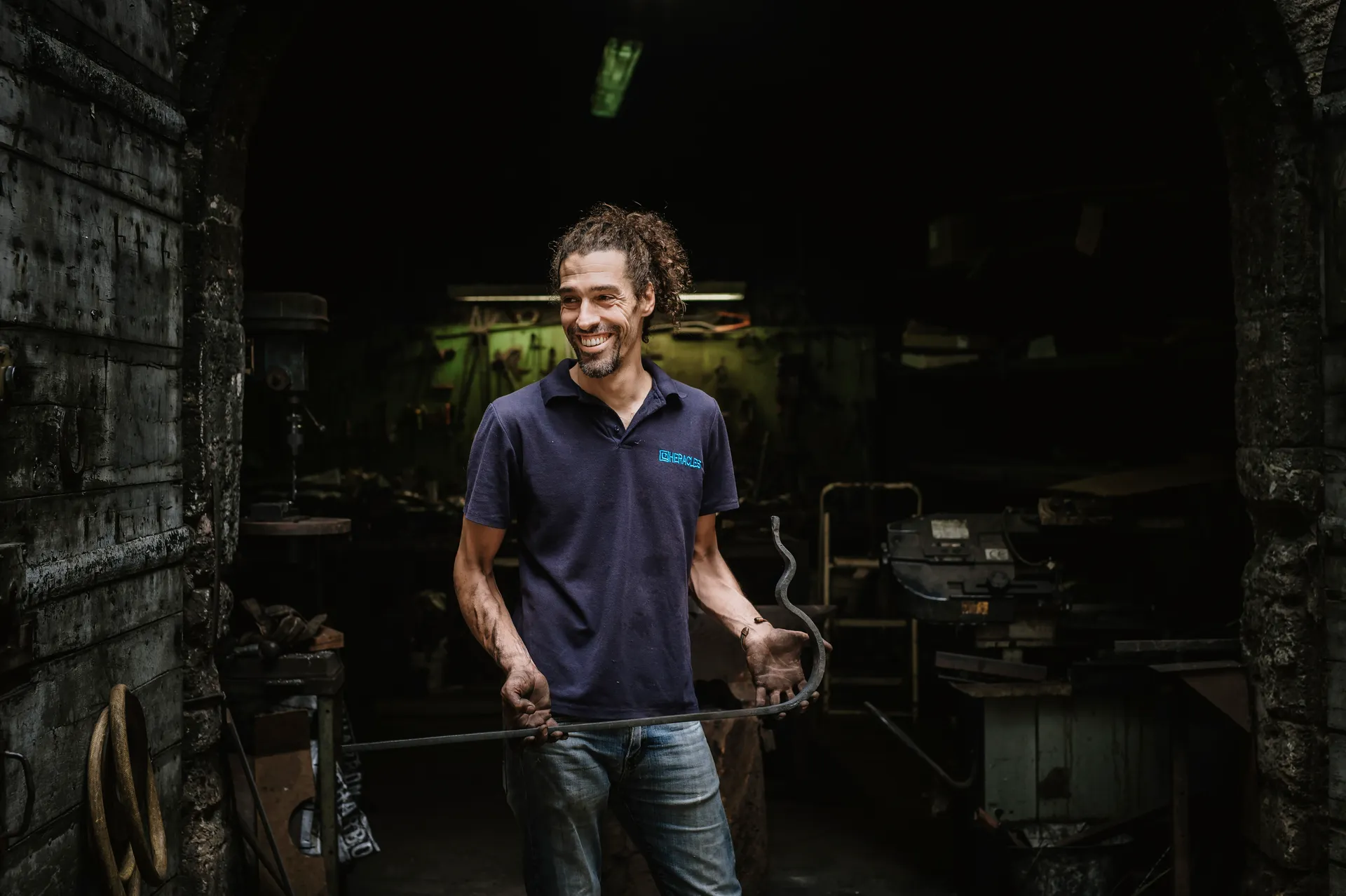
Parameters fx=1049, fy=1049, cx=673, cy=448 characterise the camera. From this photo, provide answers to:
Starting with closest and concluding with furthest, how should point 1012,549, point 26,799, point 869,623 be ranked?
point 26,799 → point 1012,549 → point 869,623

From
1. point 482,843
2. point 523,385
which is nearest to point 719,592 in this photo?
point 482,843

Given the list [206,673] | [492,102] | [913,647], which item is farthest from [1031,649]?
[492,102]

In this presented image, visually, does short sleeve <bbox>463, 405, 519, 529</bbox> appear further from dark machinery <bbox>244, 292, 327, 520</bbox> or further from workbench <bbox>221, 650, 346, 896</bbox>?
dark machinery <bbox>244, 292, 327, 520</bbox>

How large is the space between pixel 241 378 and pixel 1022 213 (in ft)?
13.5

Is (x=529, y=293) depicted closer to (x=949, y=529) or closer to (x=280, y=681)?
(x=949, y=529)

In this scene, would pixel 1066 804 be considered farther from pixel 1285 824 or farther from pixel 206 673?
pixel 206 673

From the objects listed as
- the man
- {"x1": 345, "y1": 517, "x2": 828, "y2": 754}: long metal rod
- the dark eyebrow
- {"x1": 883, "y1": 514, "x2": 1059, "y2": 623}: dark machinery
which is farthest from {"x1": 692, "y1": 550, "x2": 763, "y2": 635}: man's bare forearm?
{"x1": 883, "y1": 514, "x2": 1059, "y2": 623}: dark machinery

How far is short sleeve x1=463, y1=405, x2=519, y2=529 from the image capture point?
2.28 m

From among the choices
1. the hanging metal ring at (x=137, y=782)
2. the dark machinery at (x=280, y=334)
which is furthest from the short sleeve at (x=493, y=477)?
the dark machinery at (x=280, y=334)

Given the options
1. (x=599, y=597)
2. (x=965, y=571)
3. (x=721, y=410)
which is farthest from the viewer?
(x=721, y=410)

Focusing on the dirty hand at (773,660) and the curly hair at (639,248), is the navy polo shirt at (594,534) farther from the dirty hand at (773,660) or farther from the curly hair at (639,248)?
the curly hair at (639,248)

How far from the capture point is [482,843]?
4.67 meters

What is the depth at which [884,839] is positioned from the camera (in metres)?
4.70

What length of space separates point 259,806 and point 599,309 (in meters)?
2.23
